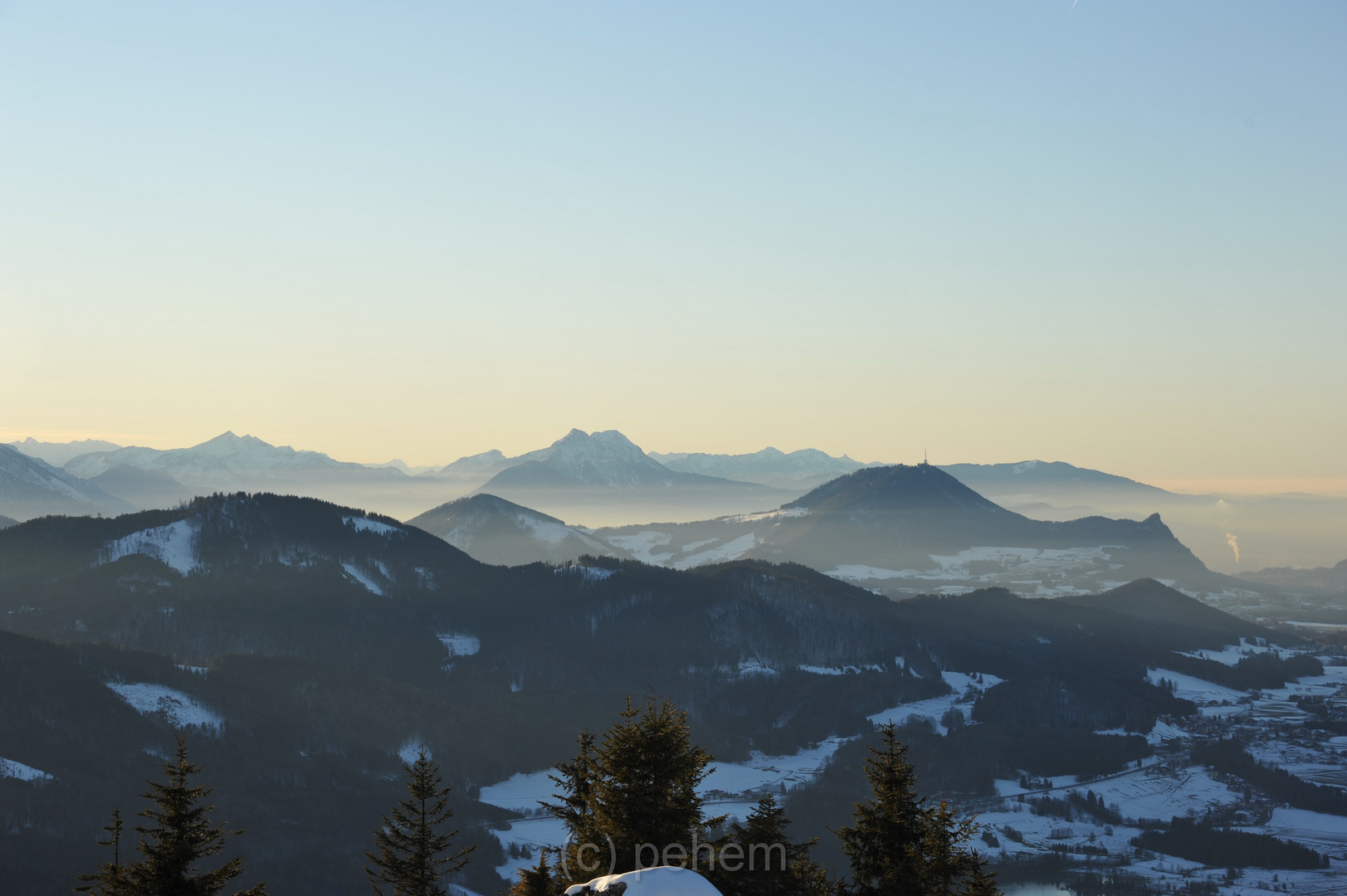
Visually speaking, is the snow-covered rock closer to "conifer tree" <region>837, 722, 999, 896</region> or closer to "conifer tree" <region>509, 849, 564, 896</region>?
"conifer tree" <region>509, 849, 564, 896</region>

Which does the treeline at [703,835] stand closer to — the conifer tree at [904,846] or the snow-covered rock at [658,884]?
the conifer tree at [904,846]

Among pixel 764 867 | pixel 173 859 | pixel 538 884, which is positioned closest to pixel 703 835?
pixel 764 867

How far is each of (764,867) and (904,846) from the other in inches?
296

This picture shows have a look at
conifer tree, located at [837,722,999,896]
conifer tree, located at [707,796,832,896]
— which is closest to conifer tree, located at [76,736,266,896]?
conifer tree, located at [707,796,832,896]

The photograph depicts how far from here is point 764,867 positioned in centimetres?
5844

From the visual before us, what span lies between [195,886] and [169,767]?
5664 millimetres

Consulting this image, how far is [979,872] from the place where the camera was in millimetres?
58969

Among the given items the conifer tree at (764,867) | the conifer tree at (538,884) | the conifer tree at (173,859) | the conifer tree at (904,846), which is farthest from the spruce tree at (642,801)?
the conifer tree at (173,859)

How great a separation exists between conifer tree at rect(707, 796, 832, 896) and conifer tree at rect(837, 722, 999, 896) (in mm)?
2938

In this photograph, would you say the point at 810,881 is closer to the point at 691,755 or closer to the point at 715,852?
the point at 715,852

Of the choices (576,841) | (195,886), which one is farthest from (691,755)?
(195,886)

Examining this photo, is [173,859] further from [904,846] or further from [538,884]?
[904,846]

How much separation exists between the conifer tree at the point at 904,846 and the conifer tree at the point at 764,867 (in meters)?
2.94

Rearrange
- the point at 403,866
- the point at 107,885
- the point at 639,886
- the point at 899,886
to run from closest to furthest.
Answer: the point at 639,886, the point at 107,885, the point at 899,886, the point at 403,866
